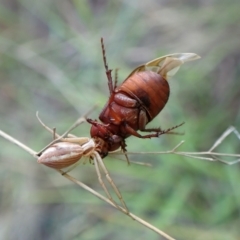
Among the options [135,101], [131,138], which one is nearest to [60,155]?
[135,101]

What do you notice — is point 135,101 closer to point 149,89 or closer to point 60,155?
point 149,89

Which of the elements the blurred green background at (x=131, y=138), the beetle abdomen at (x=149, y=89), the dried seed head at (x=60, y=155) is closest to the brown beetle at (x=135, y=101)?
the beetle abdomen at (x=149, y=89)

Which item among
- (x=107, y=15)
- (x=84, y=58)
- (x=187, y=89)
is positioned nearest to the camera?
(x=187, y=89)

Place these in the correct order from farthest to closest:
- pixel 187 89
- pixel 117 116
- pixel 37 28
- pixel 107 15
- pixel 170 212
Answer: pixel 37 28 < pixel 107 15 < pixel 187 89 < pixel 170 212 < pixel 117 116

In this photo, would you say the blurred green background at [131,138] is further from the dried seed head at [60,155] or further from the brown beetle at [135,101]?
the dried seed head at [60,155]

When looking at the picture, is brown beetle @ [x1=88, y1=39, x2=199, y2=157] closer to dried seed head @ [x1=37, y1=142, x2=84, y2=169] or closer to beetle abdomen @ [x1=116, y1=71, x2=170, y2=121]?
beetle abdomen @ [x1=116, y1=71, x2=170, y2=121]

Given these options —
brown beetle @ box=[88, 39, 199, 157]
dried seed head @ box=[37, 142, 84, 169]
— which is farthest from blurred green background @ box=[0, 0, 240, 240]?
dried seed head @ box=[37, 142, 84, 169]

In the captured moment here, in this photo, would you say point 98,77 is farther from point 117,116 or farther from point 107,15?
point 117,116

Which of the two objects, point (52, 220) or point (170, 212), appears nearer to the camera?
point (170, 212)

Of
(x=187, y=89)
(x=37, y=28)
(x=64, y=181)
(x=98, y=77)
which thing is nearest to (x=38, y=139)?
(x=64, y=181)
